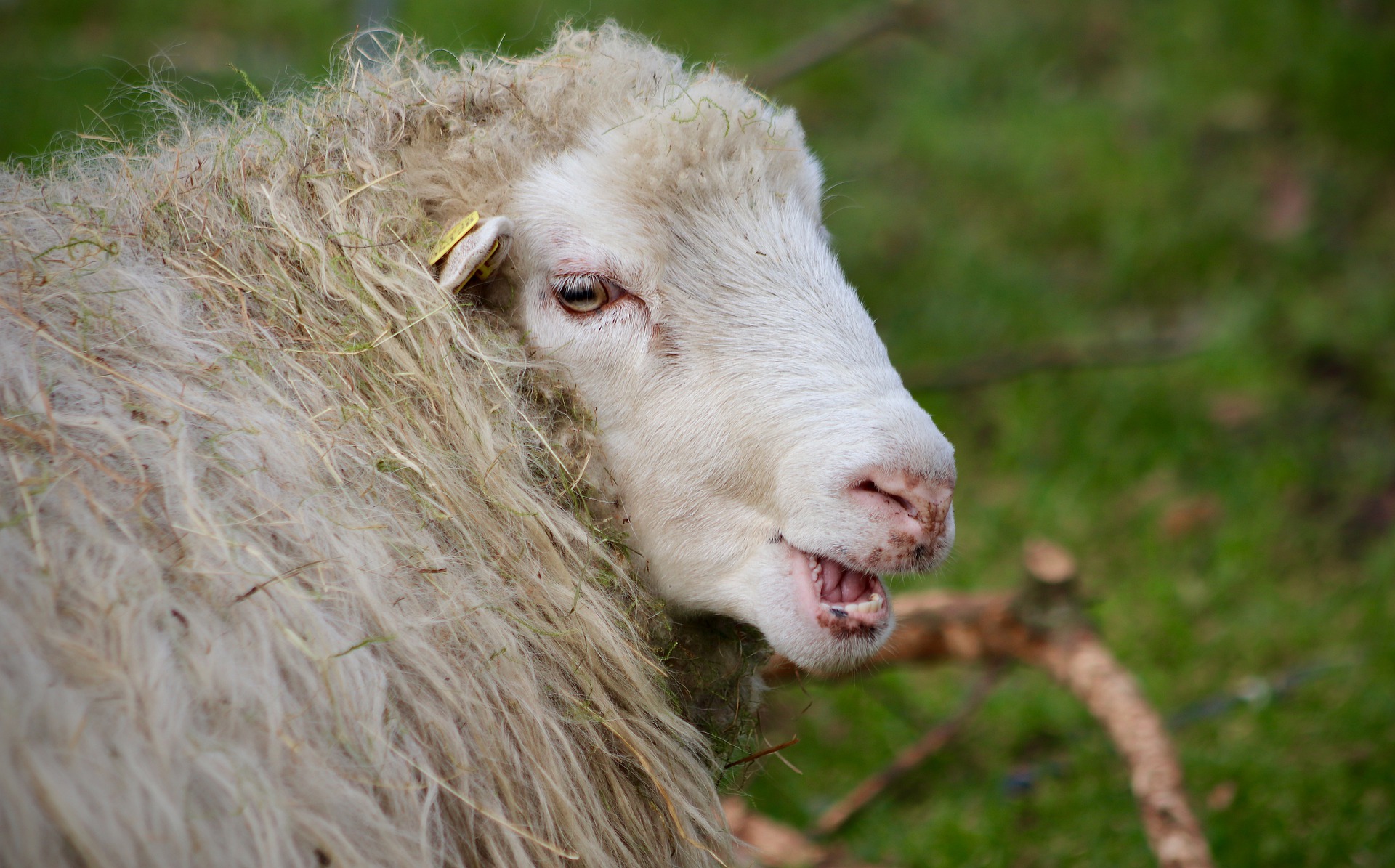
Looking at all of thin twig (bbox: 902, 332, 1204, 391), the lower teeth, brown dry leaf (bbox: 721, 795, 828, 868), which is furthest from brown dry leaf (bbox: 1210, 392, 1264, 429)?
the lower teeth

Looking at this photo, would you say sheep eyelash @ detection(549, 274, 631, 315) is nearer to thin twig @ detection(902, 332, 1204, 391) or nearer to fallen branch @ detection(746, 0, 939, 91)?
thin twig @ detection(902, 332, 1204, 391)

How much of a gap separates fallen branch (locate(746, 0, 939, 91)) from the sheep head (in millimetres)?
3659

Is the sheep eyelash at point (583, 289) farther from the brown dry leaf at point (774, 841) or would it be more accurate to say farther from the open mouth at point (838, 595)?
the brown dry leaf at point (774, 841)

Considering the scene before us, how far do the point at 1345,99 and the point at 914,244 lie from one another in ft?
8.25

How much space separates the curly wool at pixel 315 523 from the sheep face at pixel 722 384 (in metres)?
0.11

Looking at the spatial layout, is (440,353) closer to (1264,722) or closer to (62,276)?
(62,276)

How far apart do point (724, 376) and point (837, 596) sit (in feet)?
1.58

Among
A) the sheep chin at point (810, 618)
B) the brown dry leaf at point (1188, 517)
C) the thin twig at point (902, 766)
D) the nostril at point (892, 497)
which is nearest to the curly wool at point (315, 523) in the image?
the sheep chin at point (810, 618)

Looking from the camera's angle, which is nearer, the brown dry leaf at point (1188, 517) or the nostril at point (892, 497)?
the nostril at point (892, 497)

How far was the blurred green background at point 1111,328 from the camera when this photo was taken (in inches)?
137

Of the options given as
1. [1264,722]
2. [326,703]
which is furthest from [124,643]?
[1264,722]

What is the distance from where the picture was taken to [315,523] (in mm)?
1681

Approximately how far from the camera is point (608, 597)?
6.49 feet

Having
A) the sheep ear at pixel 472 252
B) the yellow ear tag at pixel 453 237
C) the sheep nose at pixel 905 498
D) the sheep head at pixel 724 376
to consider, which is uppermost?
the yellow ear tag at pixel 453 237
